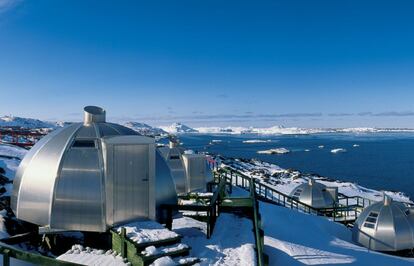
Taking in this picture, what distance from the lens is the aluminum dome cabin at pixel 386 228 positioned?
19281 millimetres

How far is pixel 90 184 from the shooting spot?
9898 millimetres

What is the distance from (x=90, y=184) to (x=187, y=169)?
538 inches

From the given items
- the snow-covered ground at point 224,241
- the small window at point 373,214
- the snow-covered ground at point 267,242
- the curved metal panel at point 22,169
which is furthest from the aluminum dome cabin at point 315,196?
the curved metal panel at point 22,169

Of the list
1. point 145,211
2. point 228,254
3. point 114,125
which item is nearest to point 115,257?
point 145,211

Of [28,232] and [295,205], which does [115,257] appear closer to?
[28,232]

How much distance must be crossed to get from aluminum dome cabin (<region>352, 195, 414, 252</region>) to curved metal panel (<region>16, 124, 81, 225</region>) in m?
16.4

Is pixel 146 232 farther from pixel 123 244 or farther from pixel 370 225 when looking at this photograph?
pixel 370 225

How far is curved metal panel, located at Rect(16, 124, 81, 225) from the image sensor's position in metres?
10.3

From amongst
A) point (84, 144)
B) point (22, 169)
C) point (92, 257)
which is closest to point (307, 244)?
point (92, 257)

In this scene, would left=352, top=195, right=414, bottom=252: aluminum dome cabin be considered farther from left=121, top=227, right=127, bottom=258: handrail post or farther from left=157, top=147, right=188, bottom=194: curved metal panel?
left=121, top=227, right=127, bottom=258: handrail post

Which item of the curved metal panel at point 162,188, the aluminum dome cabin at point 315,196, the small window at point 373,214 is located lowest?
the aluminum dome cabin at point 315,196

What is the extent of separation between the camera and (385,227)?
19.6 metres

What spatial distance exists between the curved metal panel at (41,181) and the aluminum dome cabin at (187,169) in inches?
476

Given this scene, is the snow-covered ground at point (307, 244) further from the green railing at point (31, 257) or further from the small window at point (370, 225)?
the green railing at point (31, 257)
